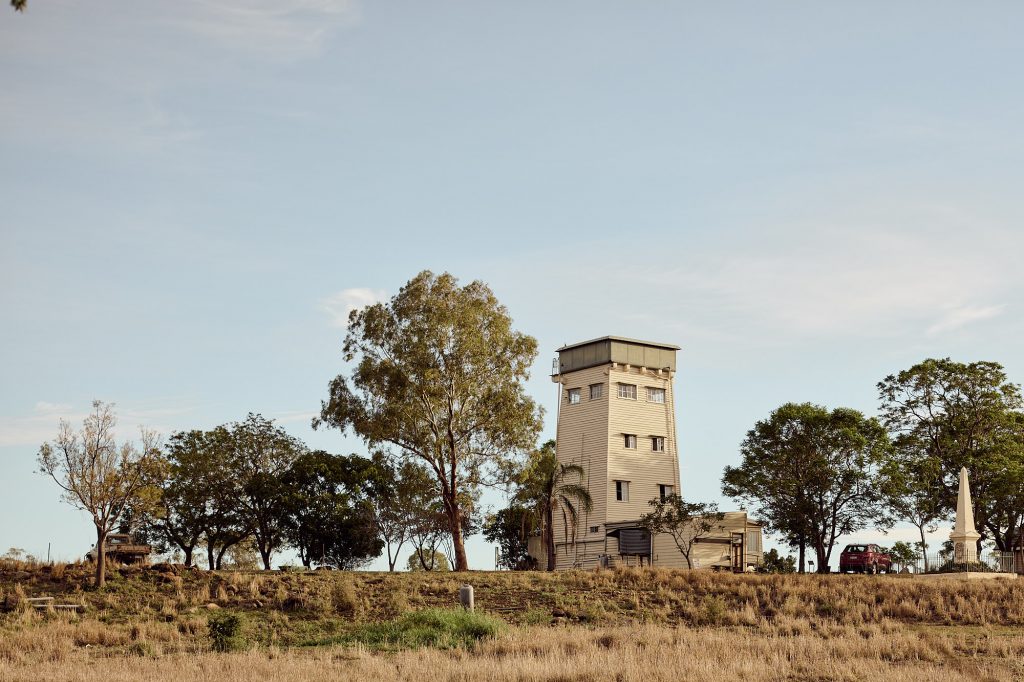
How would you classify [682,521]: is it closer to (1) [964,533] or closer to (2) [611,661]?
(1) [964,533]

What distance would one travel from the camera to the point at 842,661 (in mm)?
26703

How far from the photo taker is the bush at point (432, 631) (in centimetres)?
3083

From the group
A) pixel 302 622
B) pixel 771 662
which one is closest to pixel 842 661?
pixel 771 662

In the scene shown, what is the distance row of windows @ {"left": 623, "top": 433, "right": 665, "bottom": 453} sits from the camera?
6501 centimetres

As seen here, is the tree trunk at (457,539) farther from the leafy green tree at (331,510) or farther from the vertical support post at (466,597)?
the leafy green tree at (331,510)

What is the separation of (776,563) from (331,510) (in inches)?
1062

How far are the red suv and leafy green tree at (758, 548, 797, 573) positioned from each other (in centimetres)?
559

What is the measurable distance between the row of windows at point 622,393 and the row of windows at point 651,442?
2260mm

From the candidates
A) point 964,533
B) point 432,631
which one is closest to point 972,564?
point 964,533

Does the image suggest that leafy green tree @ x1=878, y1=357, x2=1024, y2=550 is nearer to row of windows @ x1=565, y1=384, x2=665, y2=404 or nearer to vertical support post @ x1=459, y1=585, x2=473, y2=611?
row of windows @ x1=565, y1=384, x2=665, y2=404

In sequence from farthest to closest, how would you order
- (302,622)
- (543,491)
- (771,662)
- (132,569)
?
(543,491) < (132,569) < (302,622) < (771,662)

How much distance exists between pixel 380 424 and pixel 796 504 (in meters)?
26.2

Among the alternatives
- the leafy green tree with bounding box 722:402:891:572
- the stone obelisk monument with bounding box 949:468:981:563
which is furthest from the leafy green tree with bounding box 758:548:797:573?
the stone obelisk monument with bounding box 949:468:981:563

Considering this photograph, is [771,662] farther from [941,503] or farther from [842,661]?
[941,503]
